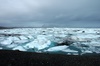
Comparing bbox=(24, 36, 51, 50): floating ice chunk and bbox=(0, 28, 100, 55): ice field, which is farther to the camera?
bbox=(24, 36, 51, 50): floating ice chunk

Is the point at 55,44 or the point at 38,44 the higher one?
the point at 38,44

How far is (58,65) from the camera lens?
816cm

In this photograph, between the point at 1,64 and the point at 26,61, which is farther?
the point at 26,61

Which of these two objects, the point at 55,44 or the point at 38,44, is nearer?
the point at 38,44

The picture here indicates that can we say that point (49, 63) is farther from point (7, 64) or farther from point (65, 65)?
point (7, 64)

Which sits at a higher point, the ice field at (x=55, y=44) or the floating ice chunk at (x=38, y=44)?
the floating ice chunk at (x=38, y=44)

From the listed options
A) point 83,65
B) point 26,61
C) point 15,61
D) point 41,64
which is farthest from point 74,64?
point 15,61

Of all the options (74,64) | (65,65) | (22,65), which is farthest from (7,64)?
(74,64)

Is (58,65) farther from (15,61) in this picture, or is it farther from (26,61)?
(15,61)

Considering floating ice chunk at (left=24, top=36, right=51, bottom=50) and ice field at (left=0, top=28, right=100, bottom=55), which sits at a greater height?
floating ice chunk at (left=24, top=36, right=51, bottom=50)

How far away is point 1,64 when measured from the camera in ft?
26.4

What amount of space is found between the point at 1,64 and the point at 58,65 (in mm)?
3086

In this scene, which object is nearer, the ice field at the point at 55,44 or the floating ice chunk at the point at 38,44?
the ice field at the point at 55,44

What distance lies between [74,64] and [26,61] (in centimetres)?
276
